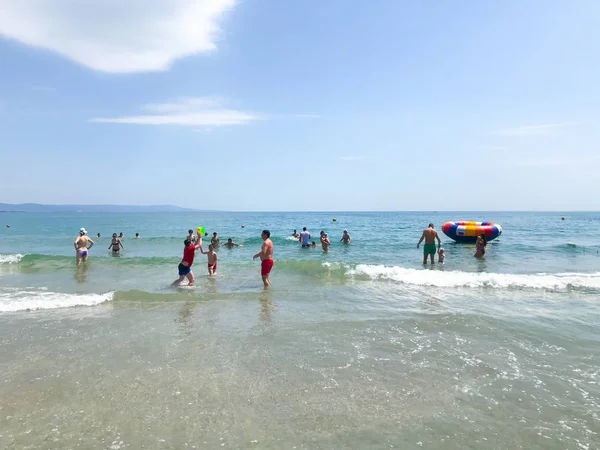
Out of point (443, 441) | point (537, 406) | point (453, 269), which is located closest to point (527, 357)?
point (537, 406)

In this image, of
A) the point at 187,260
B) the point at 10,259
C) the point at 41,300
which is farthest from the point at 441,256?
the point at 10,259

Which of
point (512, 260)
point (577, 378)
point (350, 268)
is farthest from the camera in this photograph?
point (512, 260)

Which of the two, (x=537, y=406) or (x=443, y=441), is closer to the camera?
(x=443, y=441)

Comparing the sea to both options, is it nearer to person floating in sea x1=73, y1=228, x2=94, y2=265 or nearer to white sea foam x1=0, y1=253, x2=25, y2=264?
person floating in sea x1=73, y1=228, x2=94, y2=265

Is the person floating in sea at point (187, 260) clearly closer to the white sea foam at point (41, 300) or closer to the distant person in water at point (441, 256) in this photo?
the white sea foam at point (41, 300)

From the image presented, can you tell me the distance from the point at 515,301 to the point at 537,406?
554 centimetres

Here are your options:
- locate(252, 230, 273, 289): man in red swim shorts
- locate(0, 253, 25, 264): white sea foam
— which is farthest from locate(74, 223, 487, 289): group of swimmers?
locate(0, 253, 25, 264): white sea foam

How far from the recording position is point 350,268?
1388cm

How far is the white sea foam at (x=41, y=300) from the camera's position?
832 centimetres

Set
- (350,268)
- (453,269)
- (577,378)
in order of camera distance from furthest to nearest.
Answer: (453,269), (350,268), (577,378)

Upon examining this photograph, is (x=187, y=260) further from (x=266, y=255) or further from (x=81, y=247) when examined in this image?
(x=81, y=247)

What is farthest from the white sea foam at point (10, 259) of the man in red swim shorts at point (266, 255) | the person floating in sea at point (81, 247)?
the man in red swim shorts at point (266, 255)

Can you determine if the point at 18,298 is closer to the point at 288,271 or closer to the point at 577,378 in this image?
the point at 288,271

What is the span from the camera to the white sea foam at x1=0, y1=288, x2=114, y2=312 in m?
8.32
